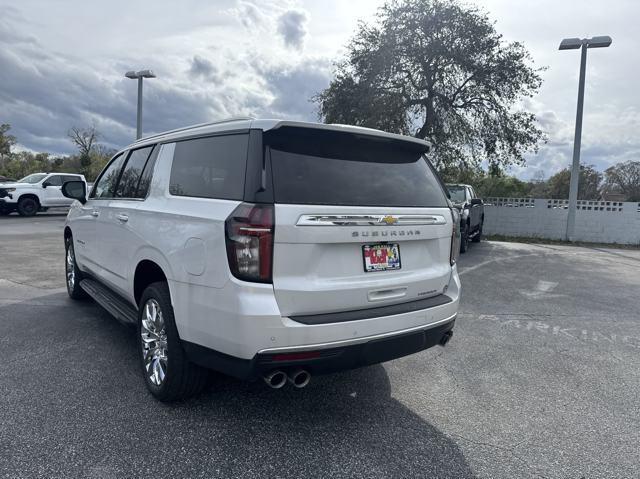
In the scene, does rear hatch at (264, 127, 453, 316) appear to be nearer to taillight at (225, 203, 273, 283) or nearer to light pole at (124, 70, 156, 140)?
taillight at (225, 203, 273, 283)

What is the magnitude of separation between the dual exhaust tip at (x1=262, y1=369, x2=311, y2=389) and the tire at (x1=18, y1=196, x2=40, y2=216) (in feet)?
68.8

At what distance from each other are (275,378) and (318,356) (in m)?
0.27

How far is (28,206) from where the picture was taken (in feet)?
64.5

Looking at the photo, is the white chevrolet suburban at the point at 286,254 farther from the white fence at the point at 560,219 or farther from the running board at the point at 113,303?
the white fence at the point at 560,219

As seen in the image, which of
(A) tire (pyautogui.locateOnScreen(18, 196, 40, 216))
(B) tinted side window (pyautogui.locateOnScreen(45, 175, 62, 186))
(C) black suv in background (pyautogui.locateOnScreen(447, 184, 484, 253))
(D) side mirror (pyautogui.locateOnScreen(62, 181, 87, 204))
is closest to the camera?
(D) side mirror (pyautogui.locateOnScreen(62, 181, 87, 204))

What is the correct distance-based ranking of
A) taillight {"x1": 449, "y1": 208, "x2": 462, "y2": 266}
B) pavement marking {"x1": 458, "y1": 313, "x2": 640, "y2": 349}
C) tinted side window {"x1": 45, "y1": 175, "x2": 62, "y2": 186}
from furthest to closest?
tinted side window {"x1": 45, "y1": 175, "x2": 62, "y2": 186}
pavement marking {"x1": 458, "y1": 313, "x2": 640, "y2": 349}
taillight {"x1": 449, "y1": 208, "x2": 462, "y2": 266}

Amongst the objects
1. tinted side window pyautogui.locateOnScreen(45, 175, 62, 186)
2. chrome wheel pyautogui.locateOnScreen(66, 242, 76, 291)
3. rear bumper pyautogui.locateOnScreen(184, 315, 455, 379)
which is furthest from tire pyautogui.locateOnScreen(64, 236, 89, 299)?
tinted side window pyautogui.locateOnScreen(45, 175, 62, 186)

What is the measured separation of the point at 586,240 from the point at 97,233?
1811 centimetres

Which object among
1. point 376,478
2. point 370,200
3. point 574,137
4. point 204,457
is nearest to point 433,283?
point 370,200

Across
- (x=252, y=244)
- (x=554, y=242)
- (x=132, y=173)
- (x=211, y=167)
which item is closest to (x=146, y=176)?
(x=132, y=173)

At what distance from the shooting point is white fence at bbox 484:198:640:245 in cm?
1739

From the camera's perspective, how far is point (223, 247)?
2.53 m

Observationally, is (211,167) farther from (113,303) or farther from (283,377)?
(113,303)

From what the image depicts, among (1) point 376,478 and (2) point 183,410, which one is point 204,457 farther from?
(1) point 376,478
